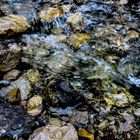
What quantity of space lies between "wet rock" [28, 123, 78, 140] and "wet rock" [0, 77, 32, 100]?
2.28 ft

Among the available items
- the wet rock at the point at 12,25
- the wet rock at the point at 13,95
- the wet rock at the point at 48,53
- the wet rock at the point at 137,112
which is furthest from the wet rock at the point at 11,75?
the wet rock at the point at 137,112

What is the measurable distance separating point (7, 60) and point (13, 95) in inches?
23.0

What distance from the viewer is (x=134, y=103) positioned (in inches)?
161

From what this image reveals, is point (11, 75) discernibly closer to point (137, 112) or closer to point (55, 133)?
point (55, 133)

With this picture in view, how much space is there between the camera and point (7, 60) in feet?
13.9

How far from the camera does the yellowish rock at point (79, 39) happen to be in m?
5.22

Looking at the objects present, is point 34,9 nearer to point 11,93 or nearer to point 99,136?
point 11,93

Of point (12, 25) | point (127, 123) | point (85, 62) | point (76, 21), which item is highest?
point (12, 25)

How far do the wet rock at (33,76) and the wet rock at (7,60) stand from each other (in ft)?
0.79

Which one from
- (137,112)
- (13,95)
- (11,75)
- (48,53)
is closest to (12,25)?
(48,53)

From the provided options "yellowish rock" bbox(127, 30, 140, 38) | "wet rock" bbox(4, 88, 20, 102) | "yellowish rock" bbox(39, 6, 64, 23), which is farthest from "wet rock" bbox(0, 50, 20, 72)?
"yellowish rock" bbox(127, 30, 140, 38)

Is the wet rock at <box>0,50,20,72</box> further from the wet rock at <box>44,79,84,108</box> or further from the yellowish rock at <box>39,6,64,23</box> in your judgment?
the yellowish rock at <box>39,6,64,23</box>

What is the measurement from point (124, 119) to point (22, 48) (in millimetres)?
2161

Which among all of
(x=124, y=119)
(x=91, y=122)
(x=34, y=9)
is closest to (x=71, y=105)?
(x=91, y=122)
